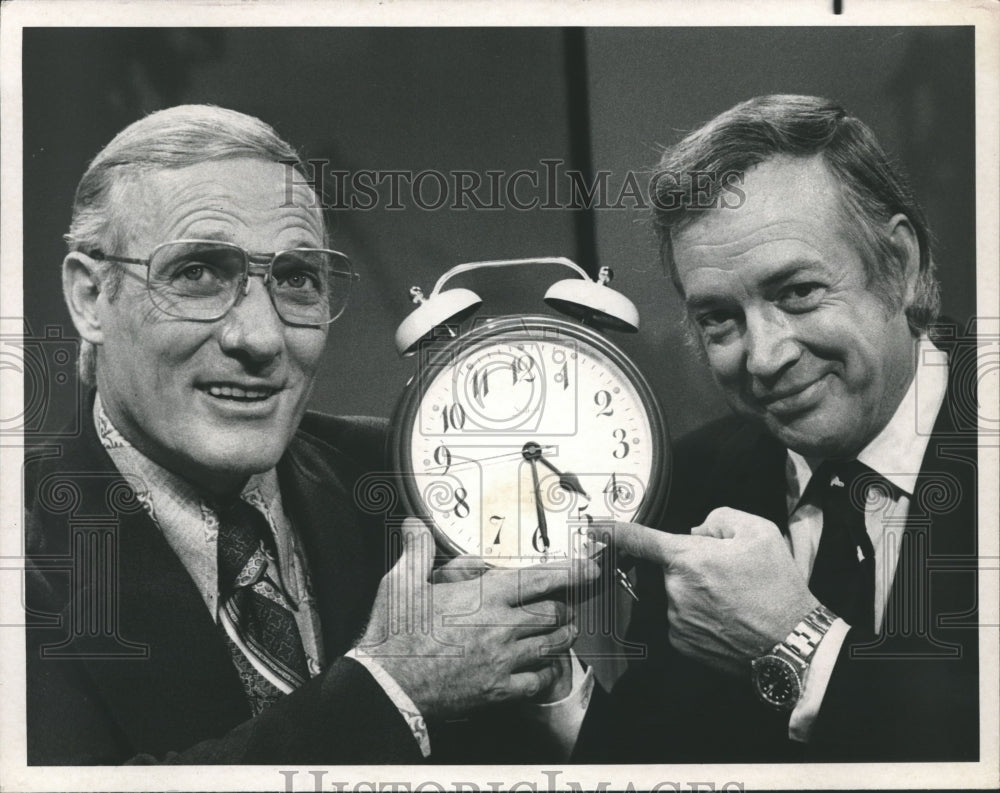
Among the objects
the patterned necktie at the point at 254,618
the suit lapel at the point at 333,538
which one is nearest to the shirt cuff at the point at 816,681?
the suit lapel at the point at 333,538

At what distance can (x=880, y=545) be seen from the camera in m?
2.73

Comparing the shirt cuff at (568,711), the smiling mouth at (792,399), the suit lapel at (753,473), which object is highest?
the smiling mouth at (792,399)

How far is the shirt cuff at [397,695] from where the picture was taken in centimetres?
264

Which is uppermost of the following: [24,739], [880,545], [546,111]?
[546,111]

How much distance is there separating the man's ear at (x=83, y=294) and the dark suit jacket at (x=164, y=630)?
246 mm

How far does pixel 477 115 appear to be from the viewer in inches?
108

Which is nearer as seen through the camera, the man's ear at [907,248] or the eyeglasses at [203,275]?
the eyeglasses at [203,275]

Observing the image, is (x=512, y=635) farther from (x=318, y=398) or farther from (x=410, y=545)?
(x=318, y=398)

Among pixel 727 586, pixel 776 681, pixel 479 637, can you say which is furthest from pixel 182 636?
pixel 776 681

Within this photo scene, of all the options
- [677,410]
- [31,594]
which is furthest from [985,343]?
[31,594]

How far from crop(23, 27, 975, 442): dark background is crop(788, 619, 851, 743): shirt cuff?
0.56 metres

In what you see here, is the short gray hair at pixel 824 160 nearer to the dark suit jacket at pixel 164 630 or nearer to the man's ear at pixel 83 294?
the dark suit jacket at pixel 164 630

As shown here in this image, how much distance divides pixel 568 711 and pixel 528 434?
2.06 ft

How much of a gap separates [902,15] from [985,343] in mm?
776
